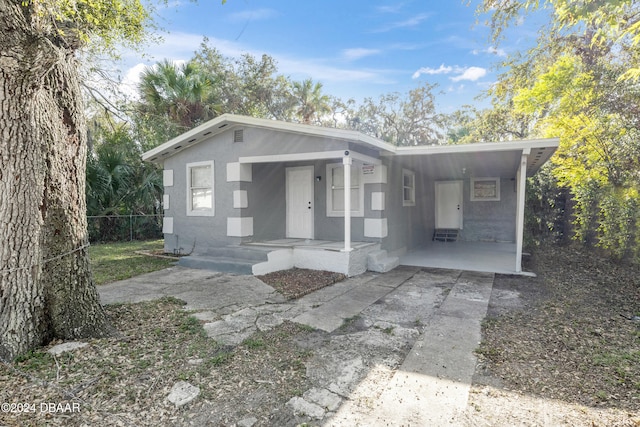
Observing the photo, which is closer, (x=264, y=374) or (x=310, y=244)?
(x=264, y=374)

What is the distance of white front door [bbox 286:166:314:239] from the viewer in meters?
8.62

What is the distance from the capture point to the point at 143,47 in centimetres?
627

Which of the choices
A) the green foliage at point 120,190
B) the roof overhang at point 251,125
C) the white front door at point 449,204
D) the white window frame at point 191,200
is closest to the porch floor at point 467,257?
the white front door at point 449,204

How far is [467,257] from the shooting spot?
347 inches

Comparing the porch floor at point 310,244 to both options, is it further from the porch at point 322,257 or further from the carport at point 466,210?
the carport at point 466,210

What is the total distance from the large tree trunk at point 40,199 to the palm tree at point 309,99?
1864 cm

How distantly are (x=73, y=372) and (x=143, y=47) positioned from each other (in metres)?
5.70

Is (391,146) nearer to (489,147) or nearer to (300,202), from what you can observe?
(489,147)

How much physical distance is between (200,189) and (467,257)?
699 cm

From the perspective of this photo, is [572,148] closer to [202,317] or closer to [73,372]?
[202,317]

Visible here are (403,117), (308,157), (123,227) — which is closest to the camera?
(308,157)

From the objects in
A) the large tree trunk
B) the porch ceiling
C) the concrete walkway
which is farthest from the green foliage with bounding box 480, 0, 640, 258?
the large tree trunk

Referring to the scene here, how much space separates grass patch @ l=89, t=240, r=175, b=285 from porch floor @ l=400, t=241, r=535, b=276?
5.67m

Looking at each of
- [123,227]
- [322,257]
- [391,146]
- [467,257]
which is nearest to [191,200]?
[322,257]
